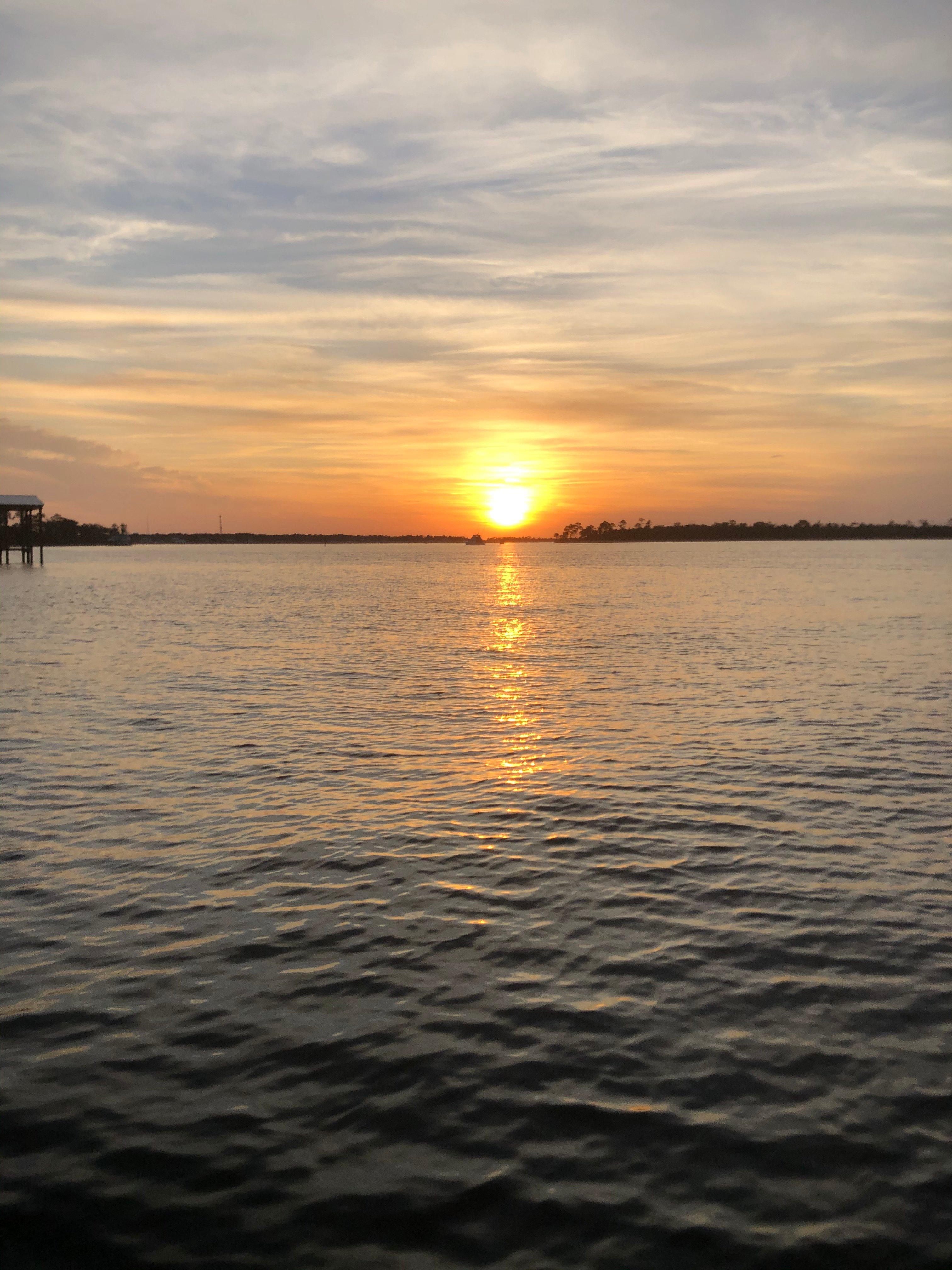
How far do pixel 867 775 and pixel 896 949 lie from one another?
32.5 feet

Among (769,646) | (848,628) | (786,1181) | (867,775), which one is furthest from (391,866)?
(848,628)

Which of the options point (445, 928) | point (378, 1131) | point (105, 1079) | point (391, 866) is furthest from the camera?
point (391, 866)

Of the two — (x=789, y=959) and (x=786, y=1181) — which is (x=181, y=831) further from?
(x=786, y=1181)

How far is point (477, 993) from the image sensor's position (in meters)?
10.9

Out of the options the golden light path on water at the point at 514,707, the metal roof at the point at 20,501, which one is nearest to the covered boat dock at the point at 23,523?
the metal roof at the point at 20,501

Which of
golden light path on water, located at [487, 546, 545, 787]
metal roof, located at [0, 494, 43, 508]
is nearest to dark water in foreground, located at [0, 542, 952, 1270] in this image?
golden light path on water, located at [487, 546, 545, 787]

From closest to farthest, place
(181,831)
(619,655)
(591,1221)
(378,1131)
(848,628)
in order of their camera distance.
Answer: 1. (591,1221)
2. (378,1131)
3. (181,831)
4. (619,655)
5. (848,628)

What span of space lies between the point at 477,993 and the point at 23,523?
490ft

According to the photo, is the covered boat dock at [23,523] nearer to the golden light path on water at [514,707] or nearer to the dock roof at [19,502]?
the dock roof at [19,502]

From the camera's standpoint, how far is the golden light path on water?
22609mm

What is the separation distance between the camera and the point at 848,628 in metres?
56.5

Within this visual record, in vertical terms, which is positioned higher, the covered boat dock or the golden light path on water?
the covered boat dock

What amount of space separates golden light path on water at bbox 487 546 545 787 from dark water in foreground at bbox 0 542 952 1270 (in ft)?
0.77

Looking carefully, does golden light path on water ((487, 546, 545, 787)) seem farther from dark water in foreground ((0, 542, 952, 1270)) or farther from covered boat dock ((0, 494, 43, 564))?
covered boat dock ((0, 494, 43, 564))
